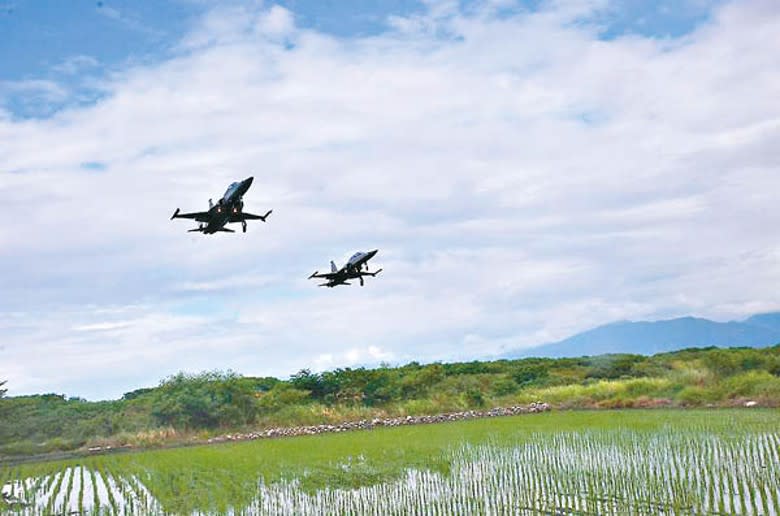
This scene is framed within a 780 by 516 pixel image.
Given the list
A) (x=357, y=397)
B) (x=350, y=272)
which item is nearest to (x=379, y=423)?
(x=357, y=397)

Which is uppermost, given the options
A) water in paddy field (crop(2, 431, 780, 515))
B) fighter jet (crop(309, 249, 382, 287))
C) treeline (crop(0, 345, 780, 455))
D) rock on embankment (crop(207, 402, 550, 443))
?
fighter jet (crop(309, 249, 382, 287))

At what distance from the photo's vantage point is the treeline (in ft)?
134

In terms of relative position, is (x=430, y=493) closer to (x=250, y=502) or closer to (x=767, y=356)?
(x=250, y=502)

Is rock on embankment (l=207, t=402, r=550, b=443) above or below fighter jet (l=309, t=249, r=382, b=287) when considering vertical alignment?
below

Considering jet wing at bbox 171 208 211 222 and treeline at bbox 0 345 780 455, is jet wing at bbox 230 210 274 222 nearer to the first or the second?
jet wing at bbox 171 208 211 222

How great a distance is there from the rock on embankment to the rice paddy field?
6663mm

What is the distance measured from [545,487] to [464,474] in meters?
3.34

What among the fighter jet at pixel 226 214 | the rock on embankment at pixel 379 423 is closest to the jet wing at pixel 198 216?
the fighter jet at pixel 226 214

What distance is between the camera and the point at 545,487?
59.6ft

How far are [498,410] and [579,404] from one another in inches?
180

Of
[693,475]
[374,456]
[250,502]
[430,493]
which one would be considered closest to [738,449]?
[693,475]

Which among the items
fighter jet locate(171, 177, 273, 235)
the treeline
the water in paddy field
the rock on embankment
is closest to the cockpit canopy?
fighter jet locate(171, 177, 273, 235)

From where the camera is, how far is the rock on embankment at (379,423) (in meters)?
41.1

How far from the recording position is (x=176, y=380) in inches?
2021
